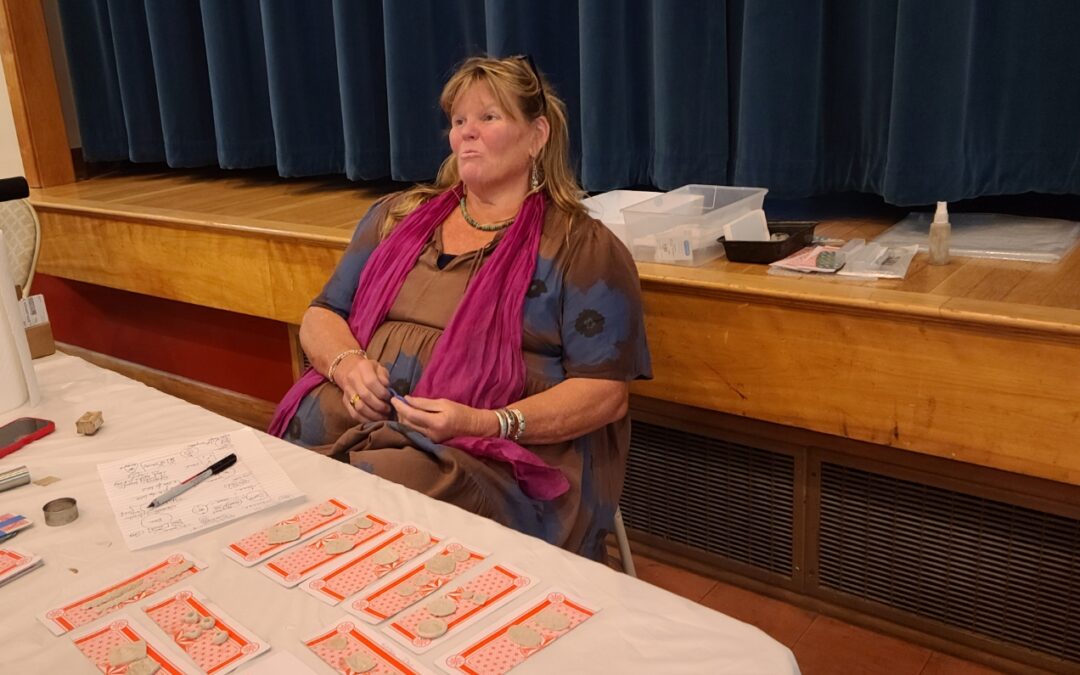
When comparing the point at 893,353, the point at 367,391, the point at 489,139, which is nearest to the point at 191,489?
the point at 367,391

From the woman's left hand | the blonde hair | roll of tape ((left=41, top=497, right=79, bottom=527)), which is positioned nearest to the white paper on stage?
roll of tape ((left=41, top=497, right=79, bottom=527))

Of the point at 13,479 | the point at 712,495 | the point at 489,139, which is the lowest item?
the point at 712,495

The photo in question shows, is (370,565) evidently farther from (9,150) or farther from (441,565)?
(9,150)

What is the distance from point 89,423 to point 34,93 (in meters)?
2.52

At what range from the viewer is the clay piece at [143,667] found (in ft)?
2.65

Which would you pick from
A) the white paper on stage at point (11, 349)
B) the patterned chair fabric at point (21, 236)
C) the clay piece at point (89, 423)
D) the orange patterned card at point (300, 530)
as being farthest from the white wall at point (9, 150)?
the orange patterned card at point (300, 530)

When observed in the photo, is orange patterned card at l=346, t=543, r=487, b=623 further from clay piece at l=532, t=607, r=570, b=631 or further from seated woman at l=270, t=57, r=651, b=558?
seated woman at l=270, t=57, r=651, b=558

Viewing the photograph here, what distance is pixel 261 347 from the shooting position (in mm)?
2889

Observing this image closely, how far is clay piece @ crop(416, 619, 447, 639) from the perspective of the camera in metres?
0.84

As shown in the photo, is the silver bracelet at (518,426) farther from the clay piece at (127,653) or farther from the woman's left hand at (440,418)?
the clay piece at (127,653)

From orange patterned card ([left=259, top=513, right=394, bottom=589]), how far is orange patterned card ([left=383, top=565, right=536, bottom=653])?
0.13m

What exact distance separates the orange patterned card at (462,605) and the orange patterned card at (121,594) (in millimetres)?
247

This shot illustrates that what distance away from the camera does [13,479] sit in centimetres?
117

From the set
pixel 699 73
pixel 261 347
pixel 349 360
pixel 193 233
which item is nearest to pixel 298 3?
pixel 193 233
